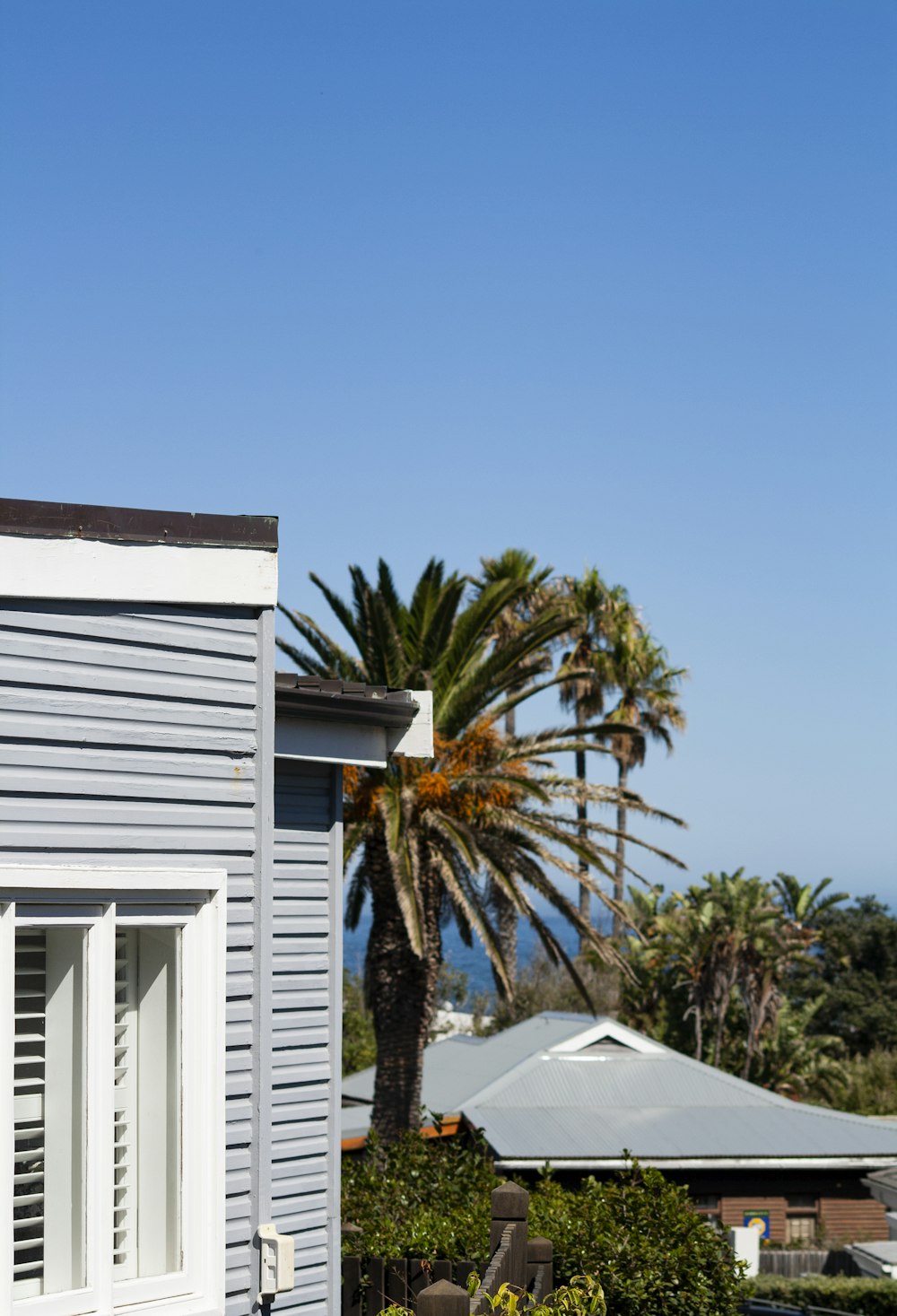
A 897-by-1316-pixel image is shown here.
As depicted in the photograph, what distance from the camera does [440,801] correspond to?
19016mm

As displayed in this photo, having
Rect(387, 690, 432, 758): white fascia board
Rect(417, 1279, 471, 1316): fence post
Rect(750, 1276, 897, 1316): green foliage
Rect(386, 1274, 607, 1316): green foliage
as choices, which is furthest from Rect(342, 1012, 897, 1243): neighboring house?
Rect(417, 1279, 471, 1316): fence post

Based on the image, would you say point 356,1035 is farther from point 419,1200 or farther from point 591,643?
point 419,1200

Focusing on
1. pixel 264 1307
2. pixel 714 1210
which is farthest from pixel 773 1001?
pixel 264 1307

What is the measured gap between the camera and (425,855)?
62.3 ft

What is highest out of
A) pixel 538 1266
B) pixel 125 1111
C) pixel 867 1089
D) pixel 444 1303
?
pixel 125 1111

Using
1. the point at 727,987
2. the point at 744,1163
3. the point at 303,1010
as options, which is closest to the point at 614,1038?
the point at 744,1163

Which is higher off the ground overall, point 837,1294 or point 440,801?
point 440,801

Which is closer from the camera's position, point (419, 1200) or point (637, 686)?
point (419, 1200)

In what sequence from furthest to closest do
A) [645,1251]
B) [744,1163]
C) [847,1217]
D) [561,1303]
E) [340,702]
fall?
[847,1217] < [744,1163] < [645,1251] < [340,702] < [561,1303]

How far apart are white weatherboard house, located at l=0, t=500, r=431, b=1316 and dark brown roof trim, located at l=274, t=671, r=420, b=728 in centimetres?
123

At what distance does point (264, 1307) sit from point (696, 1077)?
2277cm

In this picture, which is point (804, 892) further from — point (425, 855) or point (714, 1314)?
point (714, 1314)

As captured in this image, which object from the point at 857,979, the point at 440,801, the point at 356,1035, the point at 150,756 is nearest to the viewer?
the point at 150,756

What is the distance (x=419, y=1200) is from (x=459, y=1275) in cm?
279
